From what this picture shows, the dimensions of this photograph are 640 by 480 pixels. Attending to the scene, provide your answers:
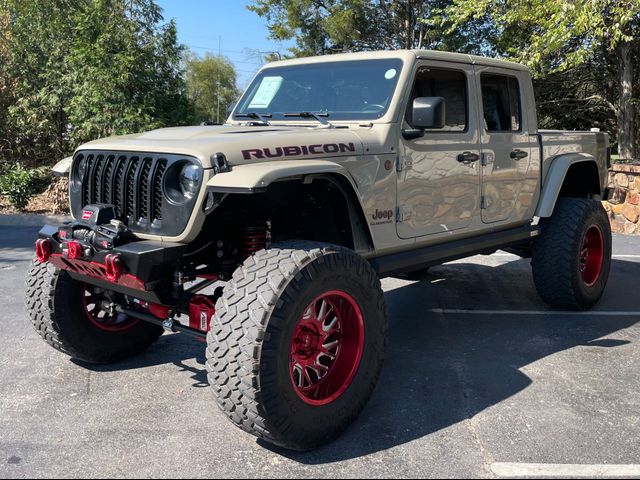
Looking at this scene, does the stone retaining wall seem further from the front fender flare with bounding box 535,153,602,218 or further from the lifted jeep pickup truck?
the lifted jeep pickup truck

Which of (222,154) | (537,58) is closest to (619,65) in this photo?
(537,58)

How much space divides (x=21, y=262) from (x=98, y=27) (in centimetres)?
598

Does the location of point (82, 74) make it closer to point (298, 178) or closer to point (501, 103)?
point (501, 103)

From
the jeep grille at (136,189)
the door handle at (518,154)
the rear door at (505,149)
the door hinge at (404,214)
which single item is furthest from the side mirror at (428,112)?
the jeep grille at (136,189)

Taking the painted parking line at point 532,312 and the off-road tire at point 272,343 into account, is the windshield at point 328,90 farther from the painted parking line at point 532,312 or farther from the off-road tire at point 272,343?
the painted parking line at point 532,312

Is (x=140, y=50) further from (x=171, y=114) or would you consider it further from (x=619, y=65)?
(x=619, y=65)

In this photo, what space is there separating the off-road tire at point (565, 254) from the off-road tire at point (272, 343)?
107 inches

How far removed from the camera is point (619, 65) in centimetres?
1404

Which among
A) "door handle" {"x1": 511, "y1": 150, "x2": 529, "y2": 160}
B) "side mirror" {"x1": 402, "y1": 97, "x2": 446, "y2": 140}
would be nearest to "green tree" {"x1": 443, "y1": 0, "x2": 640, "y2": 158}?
"door handle" {"x1": 511, "y1": 150, "x2": 529, "y2": 160}

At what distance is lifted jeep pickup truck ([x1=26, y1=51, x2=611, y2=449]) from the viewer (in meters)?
2.90

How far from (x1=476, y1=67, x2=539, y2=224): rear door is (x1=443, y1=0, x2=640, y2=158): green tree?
604 centimetres

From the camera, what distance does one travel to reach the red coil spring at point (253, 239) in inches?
138

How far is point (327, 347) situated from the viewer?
324 cm

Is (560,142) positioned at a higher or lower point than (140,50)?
lower
